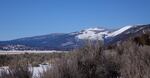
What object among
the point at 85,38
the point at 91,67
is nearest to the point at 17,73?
the point at 91,67

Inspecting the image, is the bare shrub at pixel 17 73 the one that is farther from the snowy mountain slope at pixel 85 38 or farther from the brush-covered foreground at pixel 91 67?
the snowy mountain slope at pixel 85 38

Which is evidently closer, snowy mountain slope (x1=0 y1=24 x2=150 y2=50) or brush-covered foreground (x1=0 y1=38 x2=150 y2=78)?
brush-covered foreground (x1=0 y1=38 x2=150 y2=78)

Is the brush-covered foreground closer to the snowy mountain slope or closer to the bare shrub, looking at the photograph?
the bare shrub

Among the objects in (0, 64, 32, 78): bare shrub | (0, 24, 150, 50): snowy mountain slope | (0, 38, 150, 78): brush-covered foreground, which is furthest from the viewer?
(0, 24, 150, 50): snowy mountain slope

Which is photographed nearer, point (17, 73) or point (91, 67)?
point (17, 73)

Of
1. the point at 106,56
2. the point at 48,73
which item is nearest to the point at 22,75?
the point at 48,73

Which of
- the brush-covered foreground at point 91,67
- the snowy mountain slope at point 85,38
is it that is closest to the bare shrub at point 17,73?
the brush-covered foreground at point 91,67

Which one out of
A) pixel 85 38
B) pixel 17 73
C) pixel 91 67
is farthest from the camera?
pixel 85 38

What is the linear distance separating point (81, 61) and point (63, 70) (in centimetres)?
158

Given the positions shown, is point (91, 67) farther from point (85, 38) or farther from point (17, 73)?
point (85, 38)

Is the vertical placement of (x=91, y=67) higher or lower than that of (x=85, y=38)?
lower

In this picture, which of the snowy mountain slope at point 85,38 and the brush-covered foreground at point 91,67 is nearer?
the brush-covered foreground at point 91,67

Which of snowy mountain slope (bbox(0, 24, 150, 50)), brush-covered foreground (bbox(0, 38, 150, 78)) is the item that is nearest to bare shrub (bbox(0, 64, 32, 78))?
brush-covered foreground (bbox(0, 38, 150, 78))

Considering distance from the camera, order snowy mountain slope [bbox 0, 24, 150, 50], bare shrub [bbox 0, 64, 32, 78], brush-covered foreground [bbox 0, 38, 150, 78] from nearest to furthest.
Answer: brush-covered foreground [bbox 0, 38, 150, 78] < bare shrub [bbox 0, 64, 32, 78] < snowy mountain slope [bbox 0, 24, 150, 50]
